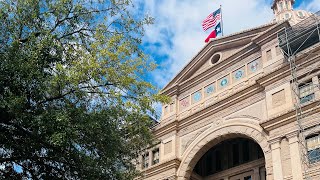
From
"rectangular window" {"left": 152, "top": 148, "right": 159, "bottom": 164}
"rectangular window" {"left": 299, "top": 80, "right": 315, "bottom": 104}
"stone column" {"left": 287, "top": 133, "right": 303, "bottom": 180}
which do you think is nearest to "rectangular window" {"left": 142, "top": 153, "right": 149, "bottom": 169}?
"rectangular window" {"left": 152, "top": 148, "right": 159, "bottom": 164}

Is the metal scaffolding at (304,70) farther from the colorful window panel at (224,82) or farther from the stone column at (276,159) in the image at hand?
the colorful window panel at (224,82)

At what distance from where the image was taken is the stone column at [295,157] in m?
17.4

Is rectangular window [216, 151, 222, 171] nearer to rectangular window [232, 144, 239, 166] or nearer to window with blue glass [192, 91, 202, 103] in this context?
rectangular window [232, 144, 239, 166]

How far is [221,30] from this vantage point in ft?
87.1

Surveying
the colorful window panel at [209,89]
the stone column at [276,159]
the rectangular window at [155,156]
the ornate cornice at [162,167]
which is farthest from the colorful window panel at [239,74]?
the rectangular window at [155,156]

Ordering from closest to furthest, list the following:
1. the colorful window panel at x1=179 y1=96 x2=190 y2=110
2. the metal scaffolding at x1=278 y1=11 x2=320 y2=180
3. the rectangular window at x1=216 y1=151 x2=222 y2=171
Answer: the metal scaffolding at x1=278 y1=11 x2=320 y2=180
the rectangular window at x1=216 y1=151 x2=222 y2=171
the colorful window panel at x1=179 y1=96 x2=190 y2=110

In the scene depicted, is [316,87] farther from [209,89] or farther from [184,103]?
[184,103]

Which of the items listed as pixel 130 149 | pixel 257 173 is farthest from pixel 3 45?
pixel 257 173

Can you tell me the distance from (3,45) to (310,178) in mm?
12773

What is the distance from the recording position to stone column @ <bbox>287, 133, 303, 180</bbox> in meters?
17.4

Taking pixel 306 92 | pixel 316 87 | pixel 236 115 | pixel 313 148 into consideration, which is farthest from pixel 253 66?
pixel 313 148

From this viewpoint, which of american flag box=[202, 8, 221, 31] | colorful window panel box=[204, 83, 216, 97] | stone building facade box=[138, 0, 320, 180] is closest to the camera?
stone building facade box=[138, 0, 320, 180]

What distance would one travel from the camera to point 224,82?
949 inches

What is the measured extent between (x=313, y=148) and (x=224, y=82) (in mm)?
7547
